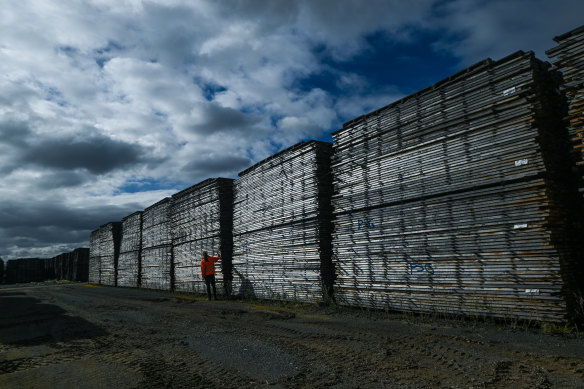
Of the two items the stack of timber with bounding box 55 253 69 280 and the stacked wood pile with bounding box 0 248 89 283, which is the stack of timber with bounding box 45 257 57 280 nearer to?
the stacked wood pile with bounding box 0 248 89 283

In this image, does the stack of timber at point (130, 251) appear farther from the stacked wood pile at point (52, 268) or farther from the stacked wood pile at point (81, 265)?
the stacked wood pile at point (52, 268)

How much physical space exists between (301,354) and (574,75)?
646 centimetres

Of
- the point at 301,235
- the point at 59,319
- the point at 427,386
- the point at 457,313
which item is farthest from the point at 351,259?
the point at 59,319

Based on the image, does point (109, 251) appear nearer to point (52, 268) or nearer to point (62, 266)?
point (62, 266)

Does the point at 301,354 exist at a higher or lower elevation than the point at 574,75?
lower

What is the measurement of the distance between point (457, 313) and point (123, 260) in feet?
86.1

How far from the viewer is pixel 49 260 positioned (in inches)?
2119

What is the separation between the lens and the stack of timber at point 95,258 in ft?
108

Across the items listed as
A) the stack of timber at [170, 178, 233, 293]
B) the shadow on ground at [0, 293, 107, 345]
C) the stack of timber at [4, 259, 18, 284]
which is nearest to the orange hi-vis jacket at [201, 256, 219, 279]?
the stack of timber at [170, 178, 233, 293]

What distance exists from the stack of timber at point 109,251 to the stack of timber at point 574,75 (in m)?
30.8

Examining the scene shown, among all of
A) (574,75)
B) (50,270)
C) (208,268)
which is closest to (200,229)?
(208,268)

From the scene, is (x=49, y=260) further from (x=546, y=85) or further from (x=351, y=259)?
(x=546, y=85)

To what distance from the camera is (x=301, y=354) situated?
5.32 m

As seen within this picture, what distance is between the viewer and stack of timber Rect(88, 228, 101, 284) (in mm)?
32938
